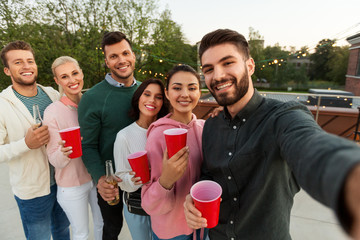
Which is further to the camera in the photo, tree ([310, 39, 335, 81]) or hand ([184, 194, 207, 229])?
tree ([310, 39, 335, 81])

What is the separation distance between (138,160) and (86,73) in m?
13.3

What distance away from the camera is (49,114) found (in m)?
1.86

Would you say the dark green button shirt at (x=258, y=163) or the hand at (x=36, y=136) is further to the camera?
the hand at (x=36, y=136)

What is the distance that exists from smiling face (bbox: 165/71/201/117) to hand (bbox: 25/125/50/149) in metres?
1.22

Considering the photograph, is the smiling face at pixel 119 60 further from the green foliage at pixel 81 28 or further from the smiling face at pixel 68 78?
the green foliage at pixel 81 28

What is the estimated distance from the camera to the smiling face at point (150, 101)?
183cm

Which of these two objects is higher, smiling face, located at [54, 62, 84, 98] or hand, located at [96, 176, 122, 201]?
smiling face, located at [54, 62, 84, 98]

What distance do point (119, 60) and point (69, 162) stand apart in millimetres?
1211

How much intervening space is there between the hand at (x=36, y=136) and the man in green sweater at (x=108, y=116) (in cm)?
31

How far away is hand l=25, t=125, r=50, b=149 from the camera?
1686mm

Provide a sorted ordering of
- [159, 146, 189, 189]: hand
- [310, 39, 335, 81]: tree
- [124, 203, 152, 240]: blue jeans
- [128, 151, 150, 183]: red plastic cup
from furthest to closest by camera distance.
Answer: [310, 39, 335, 81]: tree → [124, 203, 152, 240]: blue jeans → [128, 151, 150, 183]: red plastic cup → [159, 146, 189, 189]: hand

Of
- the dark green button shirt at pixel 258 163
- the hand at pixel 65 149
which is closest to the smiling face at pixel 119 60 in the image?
the hand at pixel 65 149

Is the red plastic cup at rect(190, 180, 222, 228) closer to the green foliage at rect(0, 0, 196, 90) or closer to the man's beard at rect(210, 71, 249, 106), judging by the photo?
the man's beard at rect(210, 71, 249, 106)

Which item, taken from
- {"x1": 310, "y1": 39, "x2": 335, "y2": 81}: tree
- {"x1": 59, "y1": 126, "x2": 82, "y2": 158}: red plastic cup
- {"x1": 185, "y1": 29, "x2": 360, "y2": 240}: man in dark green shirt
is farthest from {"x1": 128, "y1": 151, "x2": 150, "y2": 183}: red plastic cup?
{"x1": 310, "y1": 39, "x2": 335, "y2": 81}: tree
